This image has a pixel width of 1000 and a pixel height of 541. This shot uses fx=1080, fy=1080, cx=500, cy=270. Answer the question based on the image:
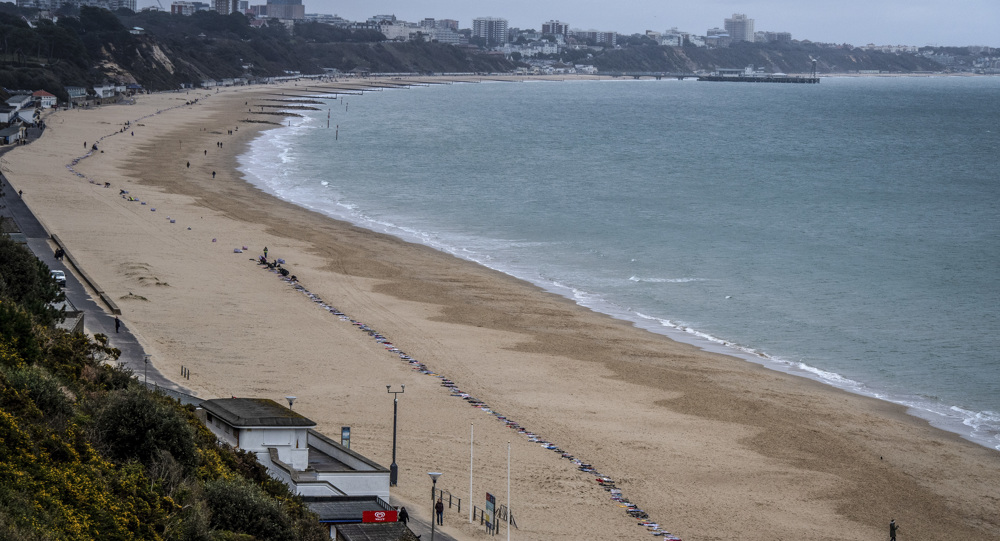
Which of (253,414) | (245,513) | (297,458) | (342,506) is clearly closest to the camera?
(245,513)

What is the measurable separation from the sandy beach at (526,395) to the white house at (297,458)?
6.75 feet

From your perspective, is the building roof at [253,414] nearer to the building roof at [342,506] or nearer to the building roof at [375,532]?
the building roof at [342,506]

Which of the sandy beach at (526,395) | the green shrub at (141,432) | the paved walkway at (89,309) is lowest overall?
the sandy beach at (526,395)

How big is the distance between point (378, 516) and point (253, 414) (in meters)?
3.08

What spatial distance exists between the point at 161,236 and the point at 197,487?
31.8m

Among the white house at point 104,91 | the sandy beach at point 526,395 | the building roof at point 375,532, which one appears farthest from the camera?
the white house at point 104,91

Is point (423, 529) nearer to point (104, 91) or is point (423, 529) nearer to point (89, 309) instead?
point (89, 309)

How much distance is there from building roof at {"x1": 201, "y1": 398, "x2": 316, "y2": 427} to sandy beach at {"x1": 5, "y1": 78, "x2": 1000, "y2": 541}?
2.77m

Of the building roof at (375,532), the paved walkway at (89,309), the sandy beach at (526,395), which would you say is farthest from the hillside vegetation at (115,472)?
the paved walkway at (89,309)

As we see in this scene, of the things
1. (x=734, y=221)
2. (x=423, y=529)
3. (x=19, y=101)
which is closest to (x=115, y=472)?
(x=423, y=529)

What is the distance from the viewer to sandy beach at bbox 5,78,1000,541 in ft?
63.9

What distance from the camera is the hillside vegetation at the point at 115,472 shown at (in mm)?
10289

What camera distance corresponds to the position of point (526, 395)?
84.0 ft

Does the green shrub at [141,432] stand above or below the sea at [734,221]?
above
